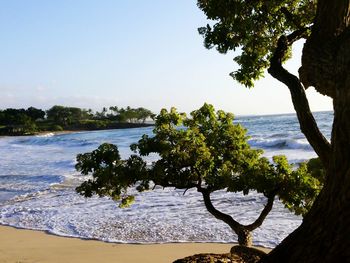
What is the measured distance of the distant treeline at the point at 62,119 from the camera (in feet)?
393

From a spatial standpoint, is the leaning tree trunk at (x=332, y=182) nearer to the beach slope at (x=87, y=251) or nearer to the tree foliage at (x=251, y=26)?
the tree foliage at (x=251, y=26)

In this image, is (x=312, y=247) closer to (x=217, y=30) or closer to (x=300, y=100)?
(x=300, y=100)

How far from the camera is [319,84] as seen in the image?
4980 millimetres

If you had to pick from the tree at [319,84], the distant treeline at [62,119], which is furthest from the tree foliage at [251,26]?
the distant treeline at [62,119]

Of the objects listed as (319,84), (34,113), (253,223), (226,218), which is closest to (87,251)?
(226,218)

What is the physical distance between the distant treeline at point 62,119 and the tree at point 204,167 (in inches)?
4328

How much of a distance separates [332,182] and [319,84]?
3.75ft

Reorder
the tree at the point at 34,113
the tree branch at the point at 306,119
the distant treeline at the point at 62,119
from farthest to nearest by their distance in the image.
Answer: the tree at the point at 34,113, the distant treeline at the point at 62,119, the tree branch at the point at 306,119

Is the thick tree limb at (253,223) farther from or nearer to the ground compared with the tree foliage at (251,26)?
nearer to the ground

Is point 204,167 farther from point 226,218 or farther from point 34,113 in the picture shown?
point 34,113

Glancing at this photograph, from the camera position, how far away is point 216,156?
900 centimetres

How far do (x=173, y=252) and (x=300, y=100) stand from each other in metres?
6.98

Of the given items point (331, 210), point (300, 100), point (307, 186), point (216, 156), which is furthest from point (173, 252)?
point (331, 210)

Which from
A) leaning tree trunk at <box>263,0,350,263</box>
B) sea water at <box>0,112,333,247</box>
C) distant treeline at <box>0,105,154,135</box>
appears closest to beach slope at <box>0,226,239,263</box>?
sea water at <box>0,112,333,247</box>
